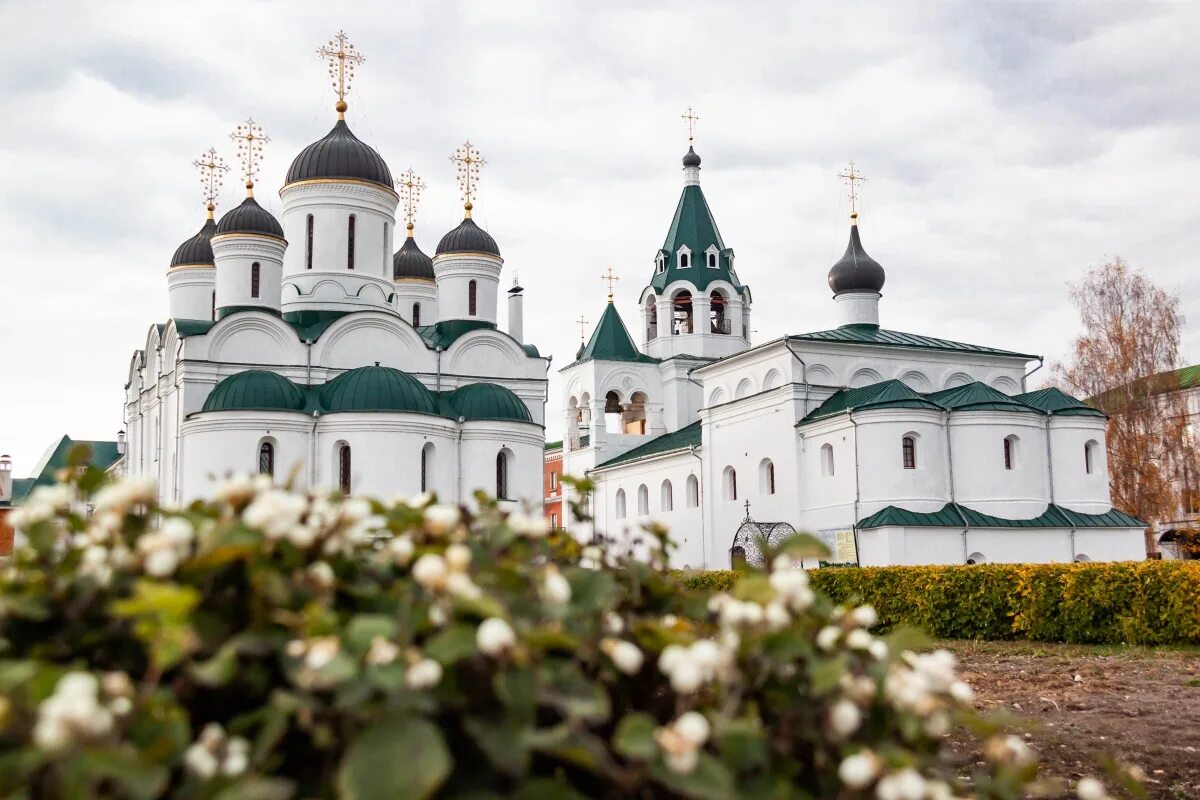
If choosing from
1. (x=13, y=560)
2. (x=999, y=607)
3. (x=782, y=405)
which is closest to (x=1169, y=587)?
(x=999, y=607)

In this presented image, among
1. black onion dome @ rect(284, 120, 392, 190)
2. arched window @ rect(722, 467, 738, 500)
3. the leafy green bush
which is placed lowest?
the leafy green bush

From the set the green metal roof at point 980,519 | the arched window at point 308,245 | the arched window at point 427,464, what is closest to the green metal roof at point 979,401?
the green metal roof at point 980,519

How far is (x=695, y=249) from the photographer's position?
116 ft

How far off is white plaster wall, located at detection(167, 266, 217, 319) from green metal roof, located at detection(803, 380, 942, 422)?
15821 millimetres

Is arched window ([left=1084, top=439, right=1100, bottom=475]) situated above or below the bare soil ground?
above

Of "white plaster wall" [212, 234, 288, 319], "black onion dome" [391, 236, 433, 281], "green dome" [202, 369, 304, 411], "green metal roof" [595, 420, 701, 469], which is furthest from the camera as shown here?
"green metal roof" [595, 420, 701, 469]

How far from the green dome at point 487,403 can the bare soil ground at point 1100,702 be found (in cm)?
1273

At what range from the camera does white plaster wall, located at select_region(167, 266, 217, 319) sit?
29.4 meters

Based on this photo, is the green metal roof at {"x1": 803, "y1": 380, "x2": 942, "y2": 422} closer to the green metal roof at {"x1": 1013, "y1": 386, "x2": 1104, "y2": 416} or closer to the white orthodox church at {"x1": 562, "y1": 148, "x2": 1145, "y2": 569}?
the white orthodox church at {"x1": 562, "y1": 148, "x2": 1145, "y2": 569}

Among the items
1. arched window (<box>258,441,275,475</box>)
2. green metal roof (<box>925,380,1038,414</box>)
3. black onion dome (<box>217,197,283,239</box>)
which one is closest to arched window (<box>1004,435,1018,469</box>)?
green metal roof (<box>925,380,1038,414</box>)

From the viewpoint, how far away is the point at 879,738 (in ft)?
5.84

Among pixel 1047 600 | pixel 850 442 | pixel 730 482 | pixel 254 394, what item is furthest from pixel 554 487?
pixel 1047 600

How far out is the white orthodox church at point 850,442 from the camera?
79.6ft

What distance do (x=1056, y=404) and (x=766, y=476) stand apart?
698 cm
